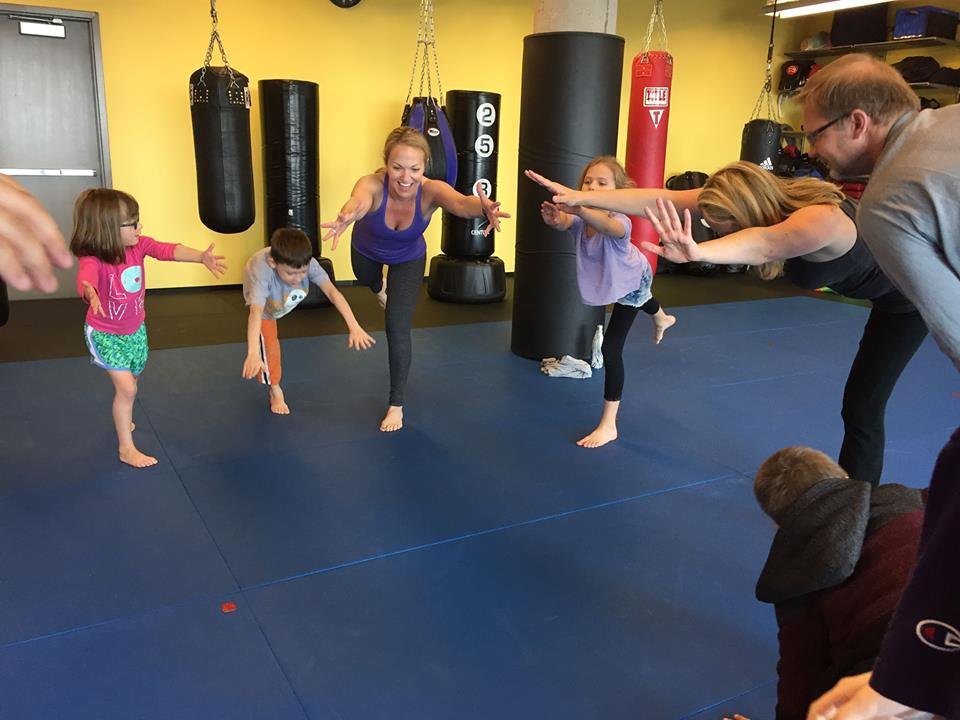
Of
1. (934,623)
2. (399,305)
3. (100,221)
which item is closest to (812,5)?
(399,305)

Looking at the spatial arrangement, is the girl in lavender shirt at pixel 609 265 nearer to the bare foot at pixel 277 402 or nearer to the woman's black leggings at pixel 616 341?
the woman's black leggings at pixel 616 341

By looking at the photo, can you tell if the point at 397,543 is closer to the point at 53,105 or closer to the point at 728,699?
the point at 728,699

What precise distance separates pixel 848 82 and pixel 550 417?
2.80 meters

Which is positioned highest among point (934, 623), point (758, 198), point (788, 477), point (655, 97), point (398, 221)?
point (655, 97)

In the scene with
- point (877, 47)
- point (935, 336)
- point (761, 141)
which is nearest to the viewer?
point (935, 336)

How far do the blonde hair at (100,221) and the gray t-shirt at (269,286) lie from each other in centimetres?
75

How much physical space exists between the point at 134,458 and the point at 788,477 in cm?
287

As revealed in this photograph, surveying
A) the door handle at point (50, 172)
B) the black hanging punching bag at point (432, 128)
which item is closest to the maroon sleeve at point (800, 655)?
the black hanging punching bag at point (432, 128)

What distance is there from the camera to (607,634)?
2.37 metres

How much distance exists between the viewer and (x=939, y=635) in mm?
937

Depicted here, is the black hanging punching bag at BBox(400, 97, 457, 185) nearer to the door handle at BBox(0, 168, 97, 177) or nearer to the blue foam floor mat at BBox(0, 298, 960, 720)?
the blue foam floor mat at BBox(0, 298, 960, 720)

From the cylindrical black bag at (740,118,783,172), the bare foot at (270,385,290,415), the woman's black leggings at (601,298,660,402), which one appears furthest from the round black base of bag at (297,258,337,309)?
the cylindrical black bag at (740,118,783,172)

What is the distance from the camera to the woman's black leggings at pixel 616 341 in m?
3.79

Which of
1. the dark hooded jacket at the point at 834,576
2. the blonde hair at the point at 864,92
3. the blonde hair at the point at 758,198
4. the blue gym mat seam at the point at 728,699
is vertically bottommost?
the blue gym mat seam at the point at 728,699
